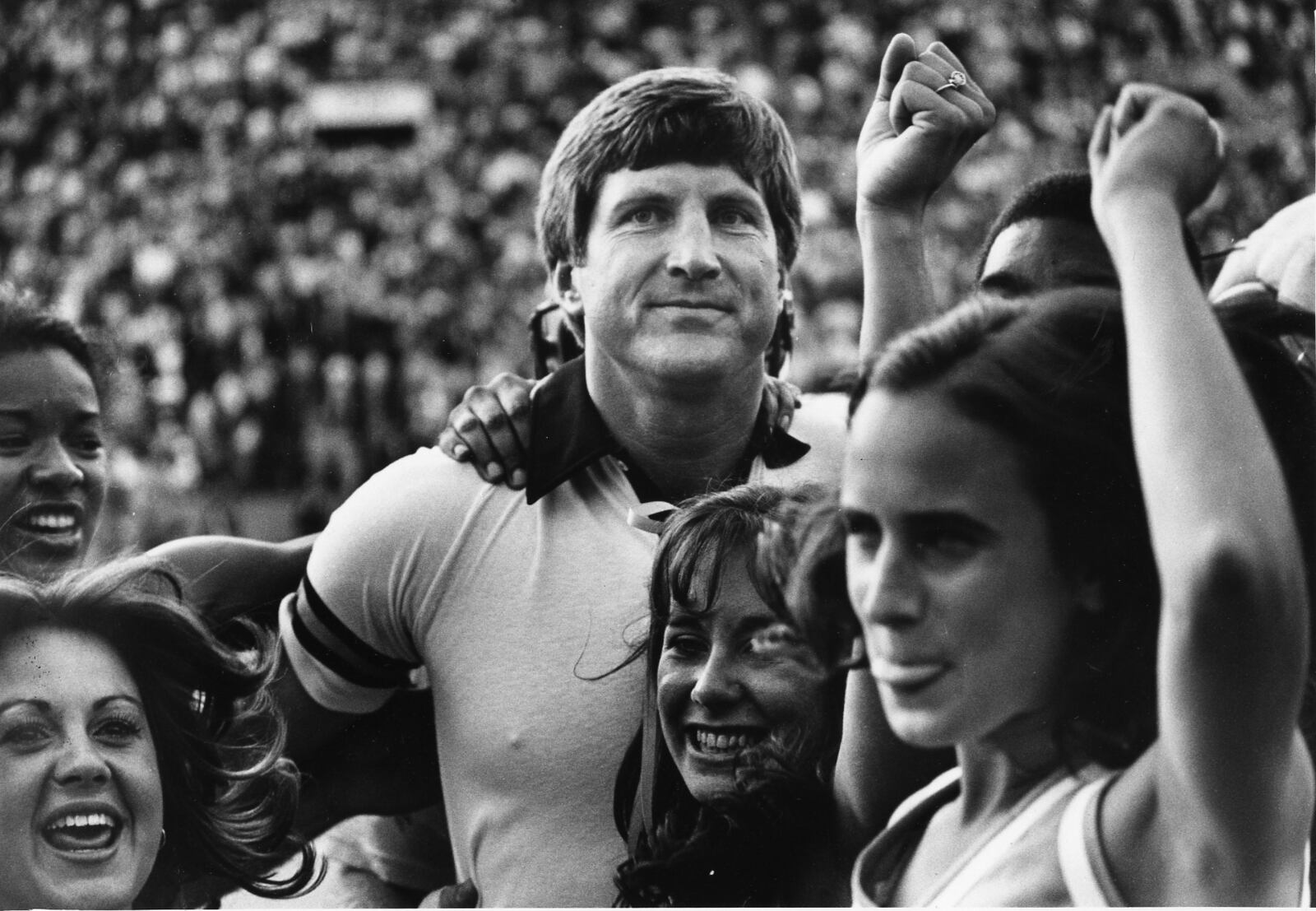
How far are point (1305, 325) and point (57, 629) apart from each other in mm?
1372

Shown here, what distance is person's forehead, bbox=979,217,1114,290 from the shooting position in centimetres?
173

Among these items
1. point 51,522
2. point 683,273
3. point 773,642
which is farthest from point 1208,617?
point 51,522

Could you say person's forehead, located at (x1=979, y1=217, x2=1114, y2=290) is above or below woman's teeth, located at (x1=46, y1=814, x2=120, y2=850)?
above

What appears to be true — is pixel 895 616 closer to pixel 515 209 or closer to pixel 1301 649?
pixel 1301 649

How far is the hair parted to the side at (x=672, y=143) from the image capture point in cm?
205

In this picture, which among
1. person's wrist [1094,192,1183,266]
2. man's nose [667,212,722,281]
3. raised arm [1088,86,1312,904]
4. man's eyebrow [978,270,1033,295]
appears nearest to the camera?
raised arm [1088,86,1312,904]

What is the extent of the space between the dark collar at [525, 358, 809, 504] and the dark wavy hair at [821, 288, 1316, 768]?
2.06 feet

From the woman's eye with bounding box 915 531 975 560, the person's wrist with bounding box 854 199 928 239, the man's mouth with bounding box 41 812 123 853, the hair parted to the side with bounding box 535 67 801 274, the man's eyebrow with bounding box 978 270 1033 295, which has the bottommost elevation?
the man's mouth with bounding box 41 812 123 853

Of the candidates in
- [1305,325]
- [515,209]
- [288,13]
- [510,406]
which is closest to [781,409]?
[510,406]

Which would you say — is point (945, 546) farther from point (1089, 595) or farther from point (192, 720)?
point (192, 720)

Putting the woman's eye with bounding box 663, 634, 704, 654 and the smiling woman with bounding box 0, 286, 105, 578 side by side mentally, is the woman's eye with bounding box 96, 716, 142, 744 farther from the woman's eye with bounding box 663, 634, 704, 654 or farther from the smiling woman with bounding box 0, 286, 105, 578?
the woman's eye with bounding box 663, 634, 704, 654

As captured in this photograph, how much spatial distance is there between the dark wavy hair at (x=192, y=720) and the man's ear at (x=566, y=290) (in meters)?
0.56

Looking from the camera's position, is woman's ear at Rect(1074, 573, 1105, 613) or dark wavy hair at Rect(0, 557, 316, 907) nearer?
woman's ear at Rect(1074, 573, 1105, 613)

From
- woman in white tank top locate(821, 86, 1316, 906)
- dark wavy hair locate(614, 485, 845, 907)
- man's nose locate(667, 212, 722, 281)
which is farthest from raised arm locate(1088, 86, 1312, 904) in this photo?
man's nose locate(667, 212, 722, 281)
